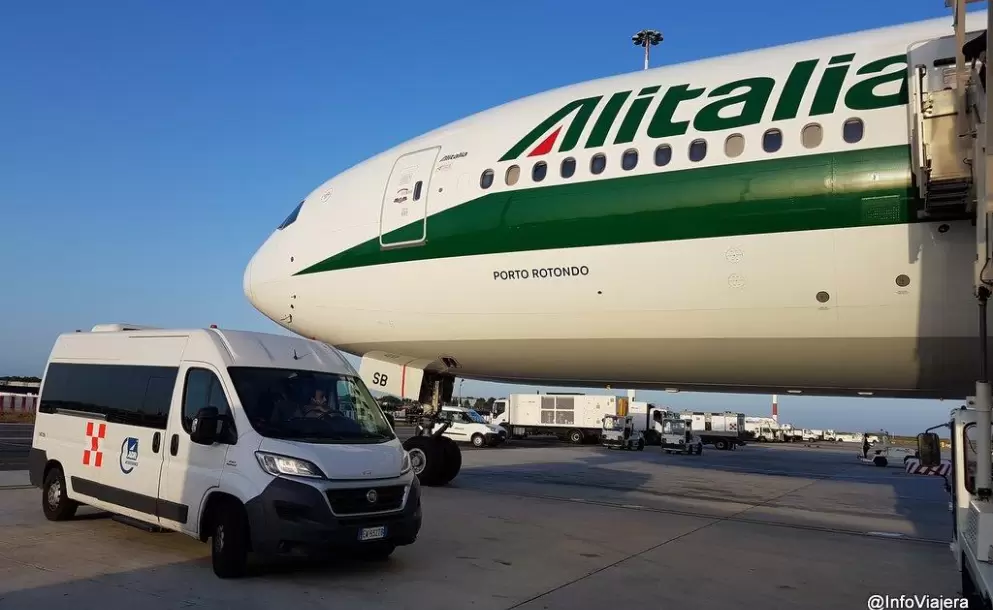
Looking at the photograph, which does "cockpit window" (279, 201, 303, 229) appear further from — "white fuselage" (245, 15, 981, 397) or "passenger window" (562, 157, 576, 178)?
"passenger window" (562, 157, 576, 178)

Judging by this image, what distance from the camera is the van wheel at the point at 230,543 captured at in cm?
654

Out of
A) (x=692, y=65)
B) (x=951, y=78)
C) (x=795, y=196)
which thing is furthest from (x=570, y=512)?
(x=951, y=78)

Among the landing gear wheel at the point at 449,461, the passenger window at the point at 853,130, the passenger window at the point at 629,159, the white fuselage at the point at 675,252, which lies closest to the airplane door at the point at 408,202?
the white fuselage at the point at 675,252

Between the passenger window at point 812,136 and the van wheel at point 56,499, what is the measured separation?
9587 millimetres

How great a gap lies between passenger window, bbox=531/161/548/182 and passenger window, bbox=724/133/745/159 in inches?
100

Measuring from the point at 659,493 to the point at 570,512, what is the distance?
4.22m

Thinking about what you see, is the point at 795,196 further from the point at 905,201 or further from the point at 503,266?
the point at 503,266

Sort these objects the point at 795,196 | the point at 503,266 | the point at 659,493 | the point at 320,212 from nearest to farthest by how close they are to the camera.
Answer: the point at 795,196, the point at 503,266, the point at 320,212, the point at 659,493

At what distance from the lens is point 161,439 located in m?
7.56

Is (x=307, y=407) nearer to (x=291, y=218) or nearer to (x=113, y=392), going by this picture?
(x=113, y=392)

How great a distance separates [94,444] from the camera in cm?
843

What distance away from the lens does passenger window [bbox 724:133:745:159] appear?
8.71 m

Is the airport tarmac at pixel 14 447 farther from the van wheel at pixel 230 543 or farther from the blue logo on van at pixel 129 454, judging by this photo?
the van wheel at pixel 230 543

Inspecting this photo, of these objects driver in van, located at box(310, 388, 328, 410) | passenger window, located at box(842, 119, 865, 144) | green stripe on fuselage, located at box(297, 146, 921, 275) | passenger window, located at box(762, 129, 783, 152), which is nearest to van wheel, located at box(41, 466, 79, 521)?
driver in van, located at box(310, 388, 328, 410)
